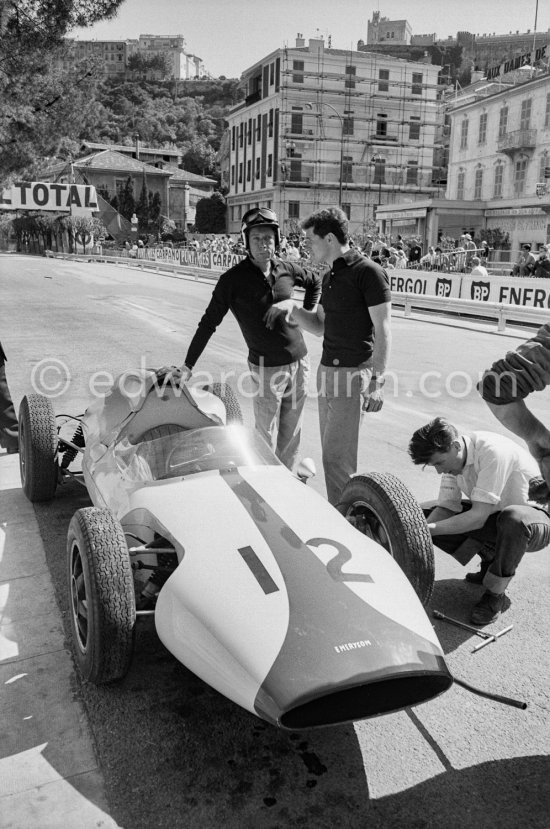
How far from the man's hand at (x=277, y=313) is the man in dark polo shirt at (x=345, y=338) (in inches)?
10.1

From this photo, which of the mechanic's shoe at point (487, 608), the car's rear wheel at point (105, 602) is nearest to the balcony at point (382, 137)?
the mechanic's shoe at point (487, 608)

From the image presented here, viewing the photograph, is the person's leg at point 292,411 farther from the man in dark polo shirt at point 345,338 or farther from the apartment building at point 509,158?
the apartment building at point 509,158

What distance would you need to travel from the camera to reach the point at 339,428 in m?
4.79

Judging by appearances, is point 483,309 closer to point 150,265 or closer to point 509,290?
point 509,290

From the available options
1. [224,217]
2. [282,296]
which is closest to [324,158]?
[224,217]

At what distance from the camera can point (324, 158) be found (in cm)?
8256

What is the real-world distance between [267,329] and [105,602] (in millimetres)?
2609

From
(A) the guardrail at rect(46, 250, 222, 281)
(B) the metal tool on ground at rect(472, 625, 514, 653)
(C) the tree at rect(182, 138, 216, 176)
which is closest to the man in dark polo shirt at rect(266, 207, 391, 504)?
(B) the metal tool on ground at rect(472, 625, 514, 653)

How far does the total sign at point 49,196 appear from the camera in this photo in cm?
4550

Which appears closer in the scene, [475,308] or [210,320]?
[210,320]

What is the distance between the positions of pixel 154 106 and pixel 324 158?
11336 cm

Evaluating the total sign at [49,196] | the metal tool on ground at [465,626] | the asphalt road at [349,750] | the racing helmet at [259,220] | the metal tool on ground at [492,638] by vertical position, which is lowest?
the asphalt road at [349,750]

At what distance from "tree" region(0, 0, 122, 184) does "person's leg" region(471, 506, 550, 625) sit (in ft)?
61.9

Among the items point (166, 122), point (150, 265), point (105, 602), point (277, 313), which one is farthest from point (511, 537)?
point (166, 122)
